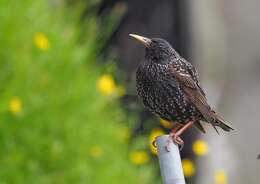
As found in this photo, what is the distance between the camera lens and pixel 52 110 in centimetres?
790

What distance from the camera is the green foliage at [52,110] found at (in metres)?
7.67

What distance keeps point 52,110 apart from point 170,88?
2.11 meters

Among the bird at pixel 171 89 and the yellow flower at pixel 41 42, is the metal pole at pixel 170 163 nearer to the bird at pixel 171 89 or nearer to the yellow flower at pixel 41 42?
the bird at pixel 171 89

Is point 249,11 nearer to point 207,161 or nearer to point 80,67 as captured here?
point 207,161

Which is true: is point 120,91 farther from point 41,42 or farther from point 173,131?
point 173,131

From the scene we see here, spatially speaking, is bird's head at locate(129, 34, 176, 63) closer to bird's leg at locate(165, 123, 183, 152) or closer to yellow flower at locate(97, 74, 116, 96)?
bird's leg at locate(165, 123, 183, 152)

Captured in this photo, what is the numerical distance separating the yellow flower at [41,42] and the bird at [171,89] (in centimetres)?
196

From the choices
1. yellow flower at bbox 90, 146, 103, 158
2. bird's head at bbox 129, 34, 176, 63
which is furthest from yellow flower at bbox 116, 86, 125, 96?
bird's head at bbox 129, 34, 176, 63

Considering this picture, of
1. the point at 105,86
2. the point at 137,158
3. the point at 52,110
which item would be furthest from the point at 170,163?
the point at 137,158

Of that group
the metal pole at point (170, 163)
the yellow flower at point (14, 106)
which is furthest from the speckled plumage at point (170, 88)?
the yellow flower at point (14, 106)

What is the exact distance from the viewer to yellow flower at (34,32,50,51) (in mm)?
7980

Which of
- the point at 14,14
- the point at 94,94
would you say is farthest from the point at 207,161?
the point at 14,14

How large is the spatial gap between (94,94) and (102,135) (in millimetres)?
287

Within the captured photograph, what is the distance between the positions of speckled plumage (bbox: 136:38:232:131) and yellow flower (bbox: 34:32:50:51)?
1.96 metres
